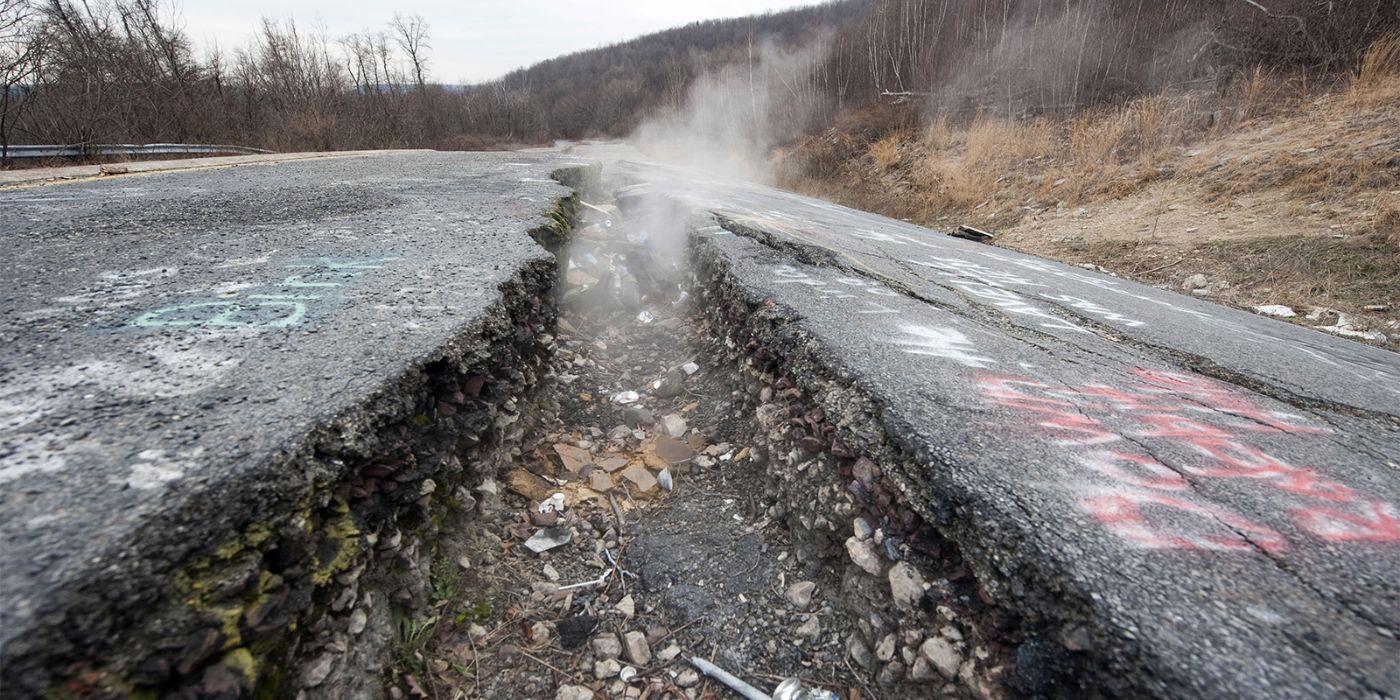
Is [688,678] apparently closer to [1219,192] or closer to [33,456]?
[33,456]

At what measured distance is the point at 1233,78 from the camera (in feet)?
29.5

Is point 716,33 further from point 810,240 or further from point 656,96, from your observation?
point 810,240

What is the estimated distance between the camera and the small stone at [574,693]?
1.50m

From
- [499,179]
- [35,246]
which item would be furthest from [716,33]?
[35,246]

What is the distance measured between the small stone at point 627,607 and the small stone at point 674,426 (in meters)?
0.93

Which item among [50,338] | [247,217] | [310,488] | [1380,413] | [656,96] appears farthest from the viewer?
[656,96]

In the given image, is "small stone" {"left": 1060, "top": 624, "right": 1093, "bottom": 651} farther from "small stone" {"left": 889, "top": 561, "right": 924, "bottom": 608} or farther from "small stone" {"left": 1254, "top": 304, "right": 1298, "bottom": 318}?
"small stone" {"left": 1254, "top": 304, "right": 1298, "bottom": 318}

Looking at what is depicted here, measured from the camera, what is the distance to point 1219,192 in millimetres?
7098

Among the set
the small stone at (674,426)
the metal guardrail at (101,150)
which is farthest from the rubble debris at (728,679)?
the metal guardrail at (101,150)

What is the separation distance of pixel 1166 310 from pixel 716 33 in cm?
4985

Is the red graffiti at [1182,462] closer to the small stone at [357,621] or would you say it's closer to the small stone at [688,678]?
the small stone at [688,678]

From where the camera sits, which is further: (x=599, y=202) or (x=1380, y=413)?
(x=599, y=202)

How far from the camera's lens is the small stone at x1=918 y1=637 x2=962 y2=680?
4.19 feet

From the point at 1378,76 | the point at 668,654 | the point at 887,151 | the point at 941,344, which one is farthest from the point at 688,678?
the point at 887,151
